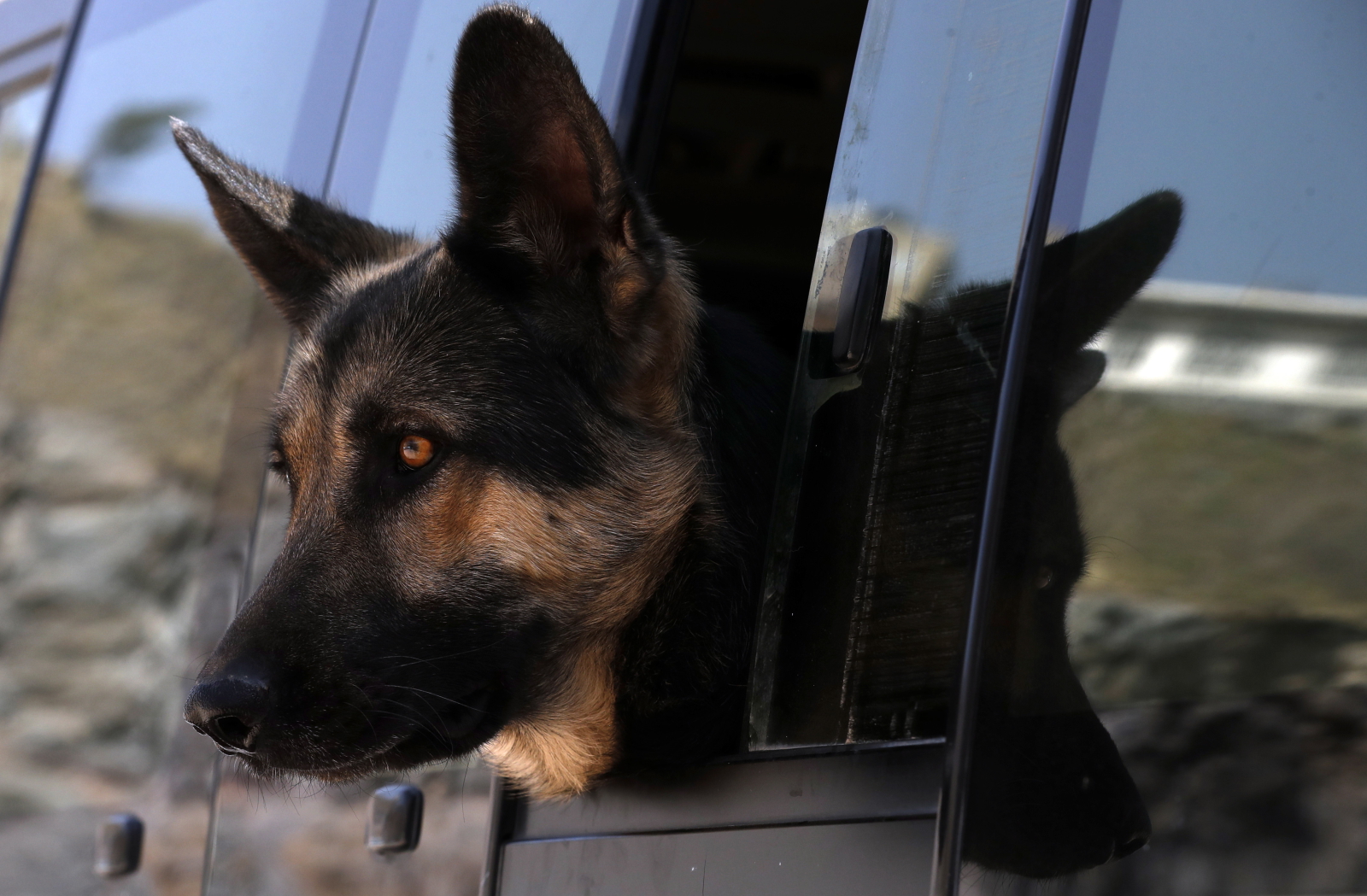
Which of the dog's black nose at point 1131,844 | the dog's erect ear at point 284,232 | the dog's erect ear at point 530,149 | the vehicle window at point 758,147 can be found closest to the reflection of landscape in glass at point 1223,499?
the dog's black nose at point 1131,844

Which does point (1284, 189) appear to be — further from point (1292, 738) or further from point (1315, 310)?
point (1292, 738)

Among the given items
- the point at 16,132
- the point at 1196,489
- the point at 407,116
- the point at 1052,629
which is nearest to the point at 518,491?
the point at 407,116

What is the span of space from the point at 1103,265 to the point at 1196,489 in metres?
0.29

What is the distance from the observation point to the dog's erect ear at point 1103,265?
4.59 feet

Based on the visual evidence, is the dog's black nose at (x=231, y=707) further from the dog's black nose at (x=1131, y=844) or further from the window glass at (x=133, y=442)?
the dog's black nose at (x=1131, y=844)

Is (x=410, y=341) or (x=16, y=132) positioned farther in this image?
A: (x=16, y=132)

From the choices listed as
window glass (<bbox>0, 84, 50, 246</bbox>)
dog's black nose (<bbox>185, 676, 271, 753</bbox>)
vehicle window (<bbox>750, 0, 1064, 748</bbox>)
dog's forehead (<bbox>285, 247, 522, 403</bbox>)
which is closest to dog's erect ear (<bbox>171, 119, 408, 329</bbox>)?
dog's forehead (<bbox>285, 247, 522, 403</bbox>)

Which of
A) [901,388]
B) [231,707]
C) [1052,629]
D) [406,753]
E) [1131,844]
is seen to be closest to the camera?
[1131,844]

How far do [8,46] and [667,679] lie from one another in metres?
3.58

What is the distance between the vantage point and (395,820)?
223 centimetres

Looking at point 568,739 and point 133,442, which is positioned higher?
point 133,442

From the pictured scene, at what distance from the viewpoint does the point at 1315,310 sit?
1237 mm

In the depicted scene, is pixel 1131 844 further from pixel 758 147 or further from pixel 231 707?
pixel 758 147

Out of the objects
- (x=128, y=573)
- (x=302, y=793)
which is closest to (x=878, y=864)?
(x=302, y=793)
